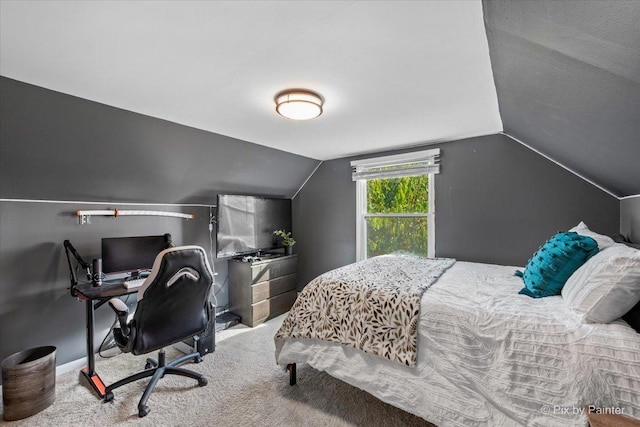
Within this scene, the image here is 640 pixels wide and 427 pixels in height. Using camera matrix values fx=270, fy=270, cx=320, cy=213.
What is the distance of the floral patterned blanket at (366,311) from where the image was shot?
1703 millimetres

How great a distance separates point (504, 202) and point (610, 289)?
183cm

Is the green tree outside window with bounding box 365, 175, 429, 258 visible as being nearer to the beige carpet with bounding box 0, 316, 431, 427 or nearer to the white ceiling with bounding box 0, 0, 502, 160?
the white ceiling with bounding box 0, 0, 502, 160

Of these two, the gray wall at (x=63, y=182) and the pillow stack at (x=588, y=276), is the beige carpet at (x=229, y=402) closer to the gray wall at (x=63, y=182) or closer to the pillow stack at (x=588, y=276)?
the gray wall at (x=63, y=182)

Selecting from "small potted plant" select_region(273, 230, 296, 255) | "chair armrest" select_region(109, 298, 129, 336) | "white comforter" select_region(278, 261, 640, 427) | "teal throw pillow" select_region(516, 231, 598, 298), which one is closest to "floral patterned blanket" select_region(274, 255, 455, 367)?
"white comforter" select_region(278, 261, 640, 427)

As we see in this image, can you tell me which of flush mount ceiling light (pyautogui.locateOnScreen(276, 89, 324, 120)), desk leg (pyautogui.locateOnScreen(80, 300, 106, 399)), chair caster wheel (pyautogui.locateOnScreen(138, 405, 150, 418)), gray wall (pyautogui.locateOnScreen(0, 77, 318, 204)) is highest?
flush mount ceiling light (pyautogui.locateOnScreen(276, 89, 324, 120))

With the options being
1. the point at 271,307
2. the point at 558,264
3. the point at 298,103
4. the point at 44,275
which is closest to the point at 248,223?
the point at 271,307

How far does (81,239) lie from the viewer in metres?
2.52

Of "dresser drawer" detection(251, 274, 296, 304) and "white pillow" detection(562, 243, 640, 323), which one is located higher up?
"white pillow" detection(562, 243, 640, 323)

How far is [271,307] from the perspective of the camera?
3.60 metres

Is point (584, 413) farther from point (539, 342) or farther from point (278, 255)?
point (278, 255)

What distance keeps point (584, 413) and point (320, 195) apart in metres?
3.56

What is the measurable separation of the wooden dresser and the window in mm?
1136

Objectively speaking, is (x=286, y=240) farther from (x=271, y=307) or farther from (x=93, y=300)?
(x=93, y=300)

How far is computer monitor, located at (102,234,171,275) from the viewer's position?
2.51m
